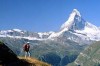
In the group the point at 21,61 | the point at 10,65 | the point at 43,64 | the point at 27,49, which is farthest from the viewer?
the point at 27,49

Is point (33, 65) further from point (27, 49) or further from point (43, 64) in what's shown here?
point (27, 49)

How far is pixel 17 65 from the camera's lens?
36469 mm

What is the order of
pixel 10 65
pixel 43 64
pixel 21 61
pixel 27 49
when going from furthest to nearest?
pixel 27 49
pixel 43 64
pixel 21 61
pixel 10 65

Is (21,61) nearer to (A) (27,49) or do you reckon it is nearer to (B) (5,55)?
(B) (5,55)

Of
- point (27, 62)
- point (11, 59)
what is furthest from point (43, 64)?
point (11, 59)

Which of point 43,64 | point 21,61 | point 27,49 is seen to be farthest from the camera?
point 27,49

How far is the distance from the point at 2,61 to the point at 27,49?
38.7 ft

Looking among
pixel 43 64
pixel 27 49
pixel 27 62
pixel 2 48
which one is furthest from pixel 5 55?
pixel 27 49

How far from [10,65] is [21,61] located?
3.10 m

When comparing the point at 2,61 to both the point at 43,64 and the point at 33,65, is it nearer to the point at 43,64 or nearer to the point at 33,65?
the point at 33,65

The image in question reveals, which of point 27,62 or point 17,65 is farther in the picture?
point 27,62

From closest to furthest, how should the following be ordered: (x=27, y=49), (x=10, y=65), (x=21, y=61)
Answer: (x=10, y=65) < (x=21, y=61) < (x=27, y=49)

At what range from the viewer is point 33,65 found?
38562 millimetres

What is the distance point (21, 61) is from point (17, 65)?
204 centimetres
